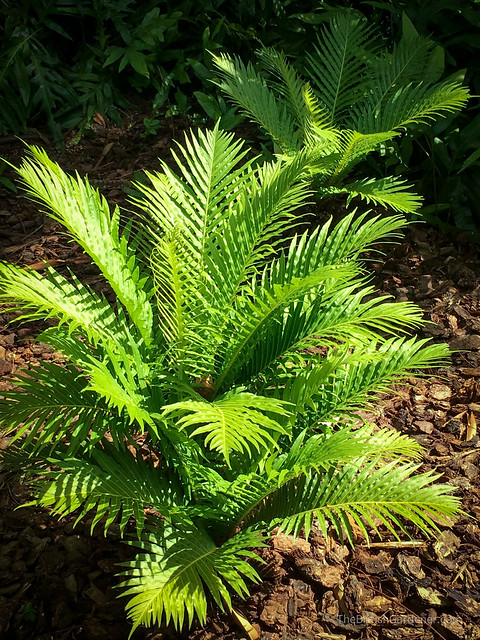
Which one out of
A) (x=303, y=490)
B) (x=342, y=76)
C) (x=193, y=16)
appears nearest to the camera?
(x=303, y=490)

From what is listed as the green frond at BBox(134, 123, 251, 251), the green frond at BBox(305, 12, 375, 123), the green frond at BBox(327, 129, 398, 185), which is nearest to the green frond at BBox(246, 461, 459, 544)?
the green frond at BBox(134, 123, 251, 251)

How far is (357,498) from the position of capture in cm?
154

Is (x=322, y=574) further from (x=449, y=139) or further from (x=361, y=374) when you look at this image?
(x=449, y=139)

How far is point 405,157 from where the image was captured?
3.34m

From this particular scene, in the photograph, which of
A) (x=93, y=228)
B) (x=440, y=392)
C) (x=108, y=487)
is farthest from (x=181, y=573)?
(x=440, y=392)

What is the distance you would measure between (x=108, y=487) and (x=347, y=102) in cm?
254

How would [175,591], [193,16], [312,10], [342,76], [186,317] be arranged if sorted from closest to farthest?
[175,591], [186,317], [342,76], [312,10], [193,16]

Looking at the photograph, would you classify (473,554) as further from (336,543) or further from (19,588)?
(19,588)

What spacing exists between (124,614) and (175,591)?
414mm

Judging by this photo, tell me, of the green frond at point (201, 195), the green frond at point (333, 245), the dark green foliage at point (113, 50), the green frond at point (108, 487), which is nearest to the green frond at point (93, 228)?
the green frond at point (201, 195)

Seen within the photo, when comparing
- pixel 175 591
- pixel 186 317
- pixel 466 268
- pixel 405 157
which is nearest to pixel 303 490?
pixel 175 591

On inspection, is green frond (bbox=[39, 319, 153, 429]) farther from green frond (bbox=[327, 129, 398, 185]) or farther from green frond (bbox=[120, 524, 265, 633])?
green frond (bbox=[327, 129, 398, 185])

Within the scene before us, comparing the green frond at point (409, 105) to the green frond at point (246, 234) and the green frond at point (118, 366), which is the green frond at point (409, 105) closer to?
the green frond at point (246, 234)

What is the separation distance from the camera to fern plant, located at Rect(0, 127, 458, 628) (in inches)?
59.2
